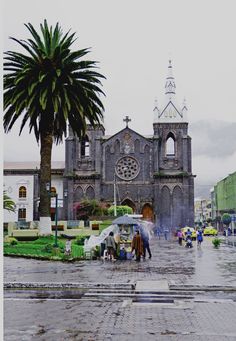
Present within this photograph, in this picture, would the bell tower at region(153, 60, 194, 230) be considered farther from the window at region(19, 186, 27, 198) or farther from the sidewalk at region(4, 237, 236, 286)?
the sidewalk at region(4, 237, 236, 286)

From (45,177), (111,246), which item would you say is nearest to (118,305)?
(111,246)

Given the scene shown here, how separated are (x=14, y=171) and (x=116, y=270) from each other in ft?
194

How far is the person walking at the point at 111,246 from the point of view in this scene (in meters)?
23.2

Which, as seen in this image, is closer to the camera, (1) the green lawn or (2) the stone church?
(1) the green lawn

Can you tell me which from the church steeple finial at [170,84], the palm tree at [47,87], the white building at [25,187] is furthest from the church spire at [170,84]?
the palm tree at [47,87]

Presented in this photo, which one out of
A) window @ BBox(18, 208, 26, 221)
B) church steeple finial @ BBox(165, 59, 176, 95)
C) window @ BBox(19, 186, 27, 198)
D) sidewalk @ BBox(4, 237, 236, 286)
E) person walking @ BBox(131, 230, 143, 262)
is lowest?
sidewalk @ BBox(4, 237, 236, 286)

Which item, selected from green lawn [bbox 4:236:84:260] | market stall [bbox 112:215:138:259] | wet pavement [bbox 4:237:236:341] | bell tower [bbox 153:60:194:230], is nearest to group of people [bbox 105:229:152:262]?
market stall [bbox 112:215:138:259]

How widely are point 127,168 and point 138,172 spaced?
69.0 inches

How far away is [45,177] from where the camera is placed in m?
31.5

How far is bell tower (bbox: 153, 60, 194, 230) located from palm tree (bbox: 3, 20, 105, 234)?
123 ft

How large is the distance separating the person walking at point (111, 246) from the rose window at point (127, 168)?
4699 centimetres

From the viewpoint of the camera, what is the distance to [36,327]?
8.83 meters

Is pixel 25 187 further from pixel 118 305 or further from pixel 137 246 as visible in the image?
pixel 118 305

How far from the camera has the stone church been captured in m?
69.5
